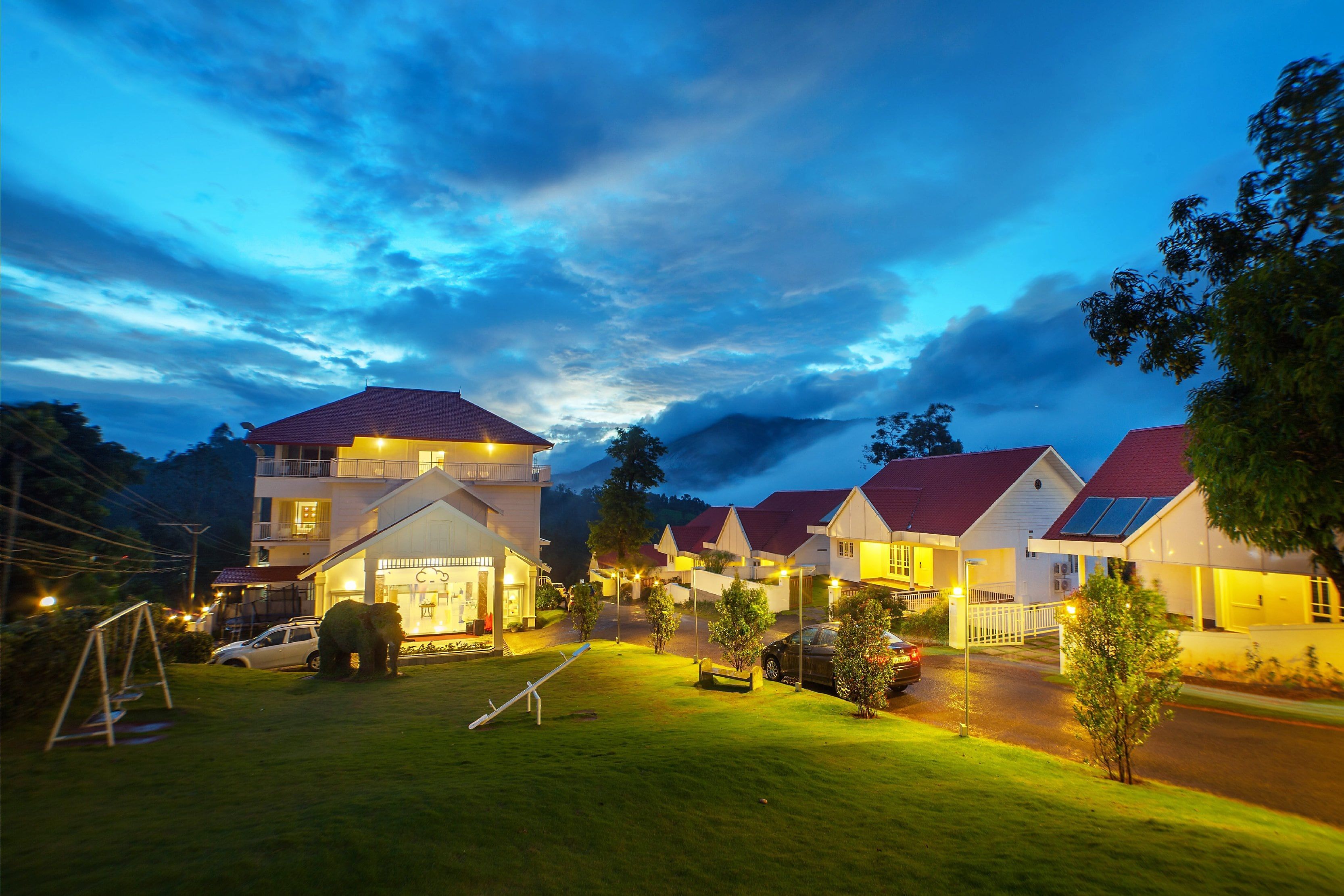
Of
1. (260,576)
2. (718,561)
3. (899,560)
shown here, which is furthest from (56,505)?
(899,560)

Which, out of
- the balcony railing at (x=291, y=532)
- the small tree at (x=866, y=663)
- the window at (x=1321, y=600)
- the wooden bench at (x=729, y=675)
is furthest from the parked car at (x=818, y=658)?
the balcony railing at (x=291, y=532)

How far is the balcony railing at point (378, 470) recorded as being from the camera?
3275cm

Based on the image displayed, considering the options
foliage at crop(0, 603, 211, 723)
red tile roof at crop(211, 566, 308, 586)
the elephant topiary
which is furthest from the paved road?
red tile roof at crop(211, 566, 308, 586)

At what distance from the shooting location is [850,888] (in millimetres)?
5176

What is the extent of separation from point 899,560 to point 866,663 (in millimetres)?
20472

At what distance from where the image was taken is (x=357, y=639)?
1684 centimetres

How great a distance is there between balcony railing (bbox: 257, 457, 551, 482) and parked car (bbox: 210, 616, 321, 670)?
12441 millimetres

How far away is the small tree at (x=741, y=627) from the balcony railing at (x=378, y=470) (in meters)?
20.7

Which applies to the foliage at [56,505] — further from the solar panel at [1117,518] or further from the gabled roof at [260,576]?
the solar panel at [1117,518]

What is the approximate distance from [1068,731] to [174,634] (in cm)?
2021

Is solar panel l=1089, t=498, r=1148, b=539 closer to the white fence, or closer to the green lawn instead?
the white fence

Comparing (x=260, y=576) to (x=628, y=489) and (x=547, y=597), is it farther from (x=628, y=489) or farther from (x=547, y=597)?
(x=628, y=489)

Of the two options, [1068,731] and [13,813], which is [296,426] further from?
[1068,731]

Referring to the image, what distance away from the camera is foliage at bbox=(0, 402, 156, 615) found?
2461 cm
